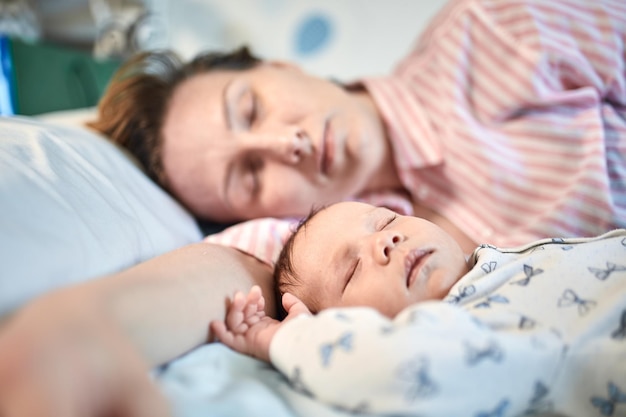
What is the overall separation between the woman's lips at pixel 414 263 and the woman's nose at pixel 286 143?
18.7 inches

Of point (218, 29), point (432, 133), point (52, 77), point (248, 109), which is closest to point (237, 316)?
point (248, 109)

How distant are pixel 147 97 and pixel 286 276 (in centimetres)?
77

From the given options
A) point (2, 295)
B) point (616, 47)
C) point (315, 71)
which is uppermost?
point (616, 47)

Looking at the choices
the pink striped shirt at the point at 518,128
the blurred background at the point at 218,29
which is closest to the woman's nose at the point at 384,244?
the pink striped shirt at the point at 518,128

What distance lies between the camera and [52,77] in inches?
72.6

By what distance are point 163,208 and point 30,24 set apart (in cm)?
159

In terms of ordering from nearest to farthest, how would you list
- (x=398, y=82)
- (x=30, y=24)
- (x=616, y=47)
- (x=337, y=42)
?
(x=616, y=47), (x=398, y=82), (x=30, y=24), (x=337, y=42)

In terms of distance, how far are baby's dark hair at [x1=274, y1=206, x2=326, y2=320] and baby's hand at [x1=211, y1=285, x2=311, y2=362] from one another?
0.15ft

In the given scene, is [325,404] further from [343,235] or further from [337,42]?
[337,42]

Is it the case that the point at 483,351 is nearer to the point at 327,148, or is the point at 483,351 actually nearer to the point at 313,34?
the point at 327,148

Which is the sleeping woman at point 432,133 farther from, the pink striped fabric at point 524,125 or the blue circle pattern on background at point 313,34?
the blue circle pattern on background at point 313,34

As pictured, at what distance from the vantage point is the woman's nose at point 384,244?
684 millimetres

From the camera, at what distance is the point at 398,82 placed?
1.42 m

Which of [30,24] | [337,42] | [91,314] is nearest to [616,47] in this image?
[91,314]
